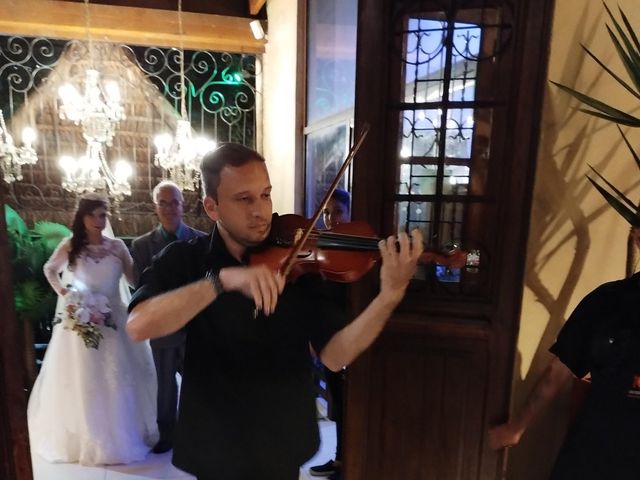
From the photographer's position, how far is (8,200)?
3.56m

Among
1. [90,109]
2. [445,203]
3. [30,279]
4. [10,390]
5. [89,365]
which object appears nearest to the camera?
[10,390]

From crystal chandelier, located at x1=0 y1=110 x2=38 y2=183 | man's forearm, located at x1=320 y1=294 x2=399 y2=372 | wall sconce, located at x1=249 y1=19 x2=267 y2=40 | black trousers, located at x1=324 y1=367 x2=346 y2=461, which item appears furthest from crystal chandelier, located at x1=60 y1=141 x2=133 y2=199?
man's forearm, located at x1=320 y1=294 x2=399 y2=372

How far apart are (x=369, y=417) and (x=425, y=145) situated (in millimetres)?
967

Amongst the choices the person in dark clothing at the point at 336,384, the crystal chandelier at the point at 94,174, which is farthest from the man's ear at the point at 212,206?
the crystal chandelier at the point at 94,174

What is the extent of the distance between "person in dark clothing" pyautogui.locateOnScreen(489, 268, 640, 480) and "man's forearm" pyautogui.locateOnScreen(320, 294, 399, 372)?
522 mm

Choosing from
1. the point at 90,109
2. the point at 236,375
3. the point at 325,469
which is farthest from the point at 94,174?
the point at 236,375

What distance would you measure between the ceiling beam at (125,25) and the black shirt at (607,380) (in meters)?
3.27

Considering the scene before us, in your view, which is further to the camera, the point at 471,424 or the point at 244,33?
the point at 244,33

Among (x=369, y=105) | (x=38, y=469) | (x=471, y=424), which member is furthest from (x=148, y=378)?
(x=369, y=105)

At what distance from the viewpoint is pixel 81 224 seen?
2.32m

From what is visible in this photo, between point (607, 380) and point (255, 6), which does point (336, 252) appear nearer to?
point (607, 380)

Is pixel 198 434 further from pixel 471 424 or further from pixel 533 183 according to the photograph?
pixel 533 183

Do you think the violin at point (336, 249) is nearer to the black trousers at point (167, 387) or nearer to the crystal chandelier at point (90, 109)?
the black trousers at point (167, 387)

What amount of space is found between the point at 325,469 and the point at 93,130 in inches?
99.2
